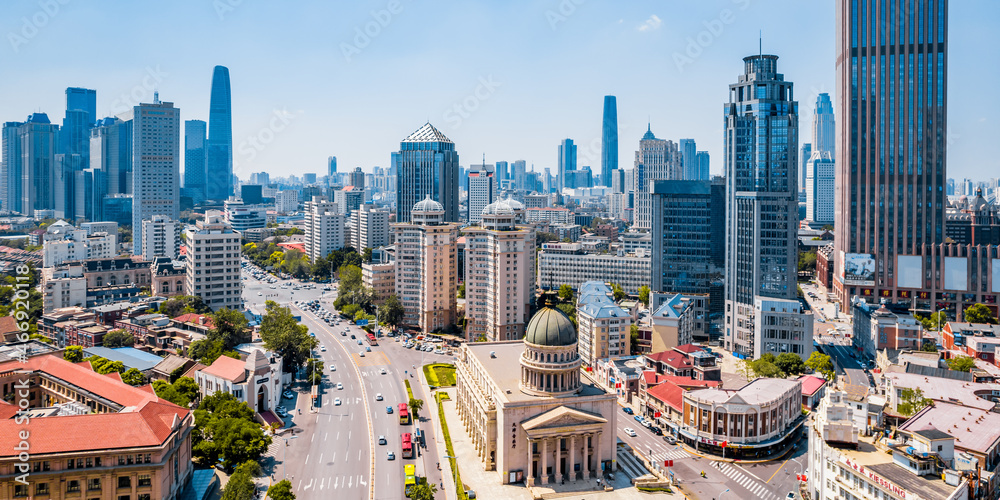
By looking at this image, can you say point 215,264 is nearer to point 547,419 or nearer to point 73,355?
point 73,355

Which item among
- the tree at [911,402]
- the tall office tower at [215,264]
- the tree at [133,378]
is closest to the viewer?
the tree at [911,402]

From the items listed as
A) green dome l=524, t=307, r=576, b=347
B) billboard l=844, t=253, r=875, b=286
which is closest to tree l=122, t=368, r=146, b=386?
green dome l=524, t=307, r=576, b=347

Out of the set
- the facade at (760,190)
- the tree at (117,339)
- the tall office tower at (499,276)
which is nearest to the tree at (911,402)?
the facade at (760,190)

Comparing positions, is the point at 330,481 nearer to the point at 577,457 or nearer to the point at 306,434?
the point at 306,434

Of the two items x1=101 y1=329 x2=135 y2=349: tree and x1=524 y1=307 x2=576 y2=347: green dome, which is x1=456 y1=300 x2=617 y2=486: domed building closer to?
x1=524 y1=307 x2=576 y2=347: green dome

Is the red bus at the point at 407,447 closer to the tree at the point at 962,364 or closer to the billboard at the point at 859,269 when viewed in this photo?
the tree at the point at 962,364

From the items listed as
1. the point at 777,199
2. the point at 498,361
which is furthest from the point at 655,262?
the point at 498,361
